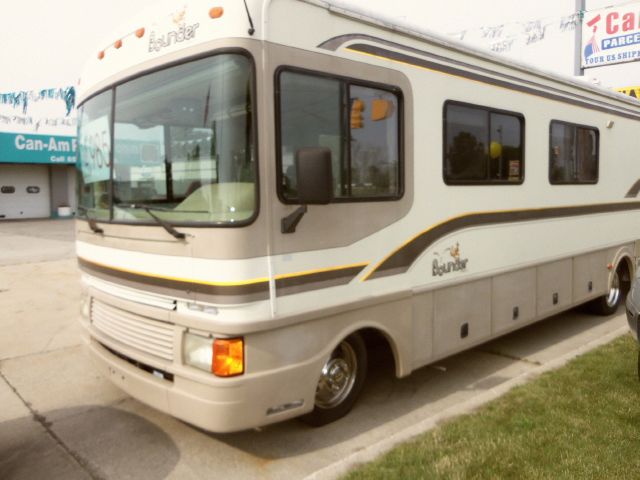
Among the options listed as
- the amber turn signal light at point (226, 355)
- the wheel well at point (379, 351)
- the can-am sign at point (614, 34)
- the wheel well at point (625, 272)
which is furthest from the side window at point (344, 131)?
the can-am sign at point (614, 34)

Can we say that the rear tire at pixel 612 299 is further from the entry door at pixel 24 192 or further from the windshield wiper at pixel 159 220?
the entry door at pixel 24 192

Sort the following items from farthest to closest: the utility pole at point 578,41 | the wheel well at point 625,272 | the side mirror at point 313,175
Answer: the utility pole at point 578,41 → the wheel well at point 625,272 → the side mirror at point 313,175

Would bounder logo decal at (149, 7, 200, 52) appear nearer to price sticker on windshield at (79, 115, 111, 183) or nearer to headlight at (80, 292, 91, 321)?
price sticker on windshield at (79, 115, 111, 183)

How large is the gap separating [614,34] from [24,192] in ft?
91.1

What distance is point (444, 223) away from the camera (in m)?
4.67

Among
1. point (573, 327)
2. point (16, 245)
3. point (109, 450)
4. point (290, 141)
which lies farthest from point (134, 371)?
point (16, 245)

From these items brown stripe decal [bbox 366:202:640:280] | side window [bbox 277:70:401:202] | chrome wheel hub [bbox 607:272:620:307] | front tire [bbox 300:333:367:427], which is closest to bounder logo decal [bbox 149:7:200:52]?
side window [bbox 277:70:401:202]

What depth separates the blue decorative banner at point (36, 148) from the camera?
2703 centimetres

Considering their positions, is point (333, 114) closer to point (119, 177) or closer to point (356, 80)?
point (356, 80)

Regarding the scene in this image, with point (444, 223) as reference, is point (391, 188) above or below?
above

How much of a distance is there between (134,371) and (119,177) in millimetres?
1371

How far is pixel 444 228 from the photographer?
468cm

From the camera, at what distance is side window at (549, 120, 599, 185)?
6094 millimetres

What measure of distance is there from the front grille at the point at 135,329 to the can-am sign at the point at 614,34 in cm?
1671
